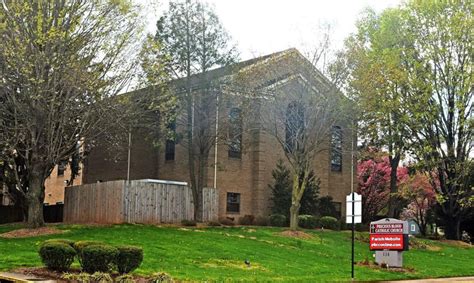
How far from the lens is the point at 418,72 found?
39.1 metres

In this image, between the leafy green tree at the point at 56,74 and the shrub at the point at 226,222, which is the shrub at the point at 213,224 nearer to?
the shrub at the point at 226,222

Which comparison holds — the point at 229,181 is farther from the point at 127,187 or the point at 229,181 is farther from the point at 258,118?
the point at 127,187

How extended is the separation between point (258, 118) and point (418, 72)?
10466 mm

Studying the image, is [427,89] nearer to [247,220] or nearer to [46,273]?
[247,220]

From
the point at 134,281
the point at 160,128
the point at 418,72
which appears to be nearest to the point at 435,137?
the point at 418,72

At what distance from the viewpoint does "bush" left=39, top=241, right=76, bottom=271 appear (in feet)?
56.2

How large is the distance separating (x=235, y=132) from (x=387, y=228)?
14.3 m

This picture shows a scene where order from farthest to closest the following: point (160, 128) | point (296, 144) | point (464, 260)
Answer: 1. point (160, 128)
2. point (296, 144)
3. point (464, 260)

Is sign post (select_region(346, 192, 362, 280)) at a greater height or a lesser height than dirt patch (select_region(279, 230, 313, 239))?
greater

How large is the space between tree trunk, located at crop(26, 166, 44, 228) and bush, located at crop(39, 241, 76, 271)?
1235 cm

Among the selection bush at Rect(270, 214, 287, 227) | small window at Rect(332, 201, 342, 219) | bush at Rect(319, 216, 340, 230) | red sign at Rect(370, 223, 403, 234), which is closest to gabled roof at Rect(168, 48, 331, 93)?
bush at Rect(270, 214, 287, 227)

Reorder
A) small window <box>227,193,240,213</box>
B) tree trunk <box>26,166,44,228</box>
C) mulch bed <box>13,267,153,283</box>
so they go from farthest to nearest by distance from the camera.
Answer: small window <box>227,193,240,213</box>
tree trunk <box>26,166,44,228</box>
mulch bed <box>13,267,153,283</box>

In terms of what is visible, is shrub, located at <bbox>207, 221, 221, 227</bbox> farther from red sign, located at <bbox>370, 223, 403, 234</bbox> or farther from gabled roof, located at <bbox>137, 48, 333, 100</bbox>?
red sign, located at <bbox>370, 223, 403, 234</bbox>

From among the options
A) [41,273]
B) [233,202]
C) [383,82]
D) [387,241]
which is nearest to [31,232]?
[41,273]
